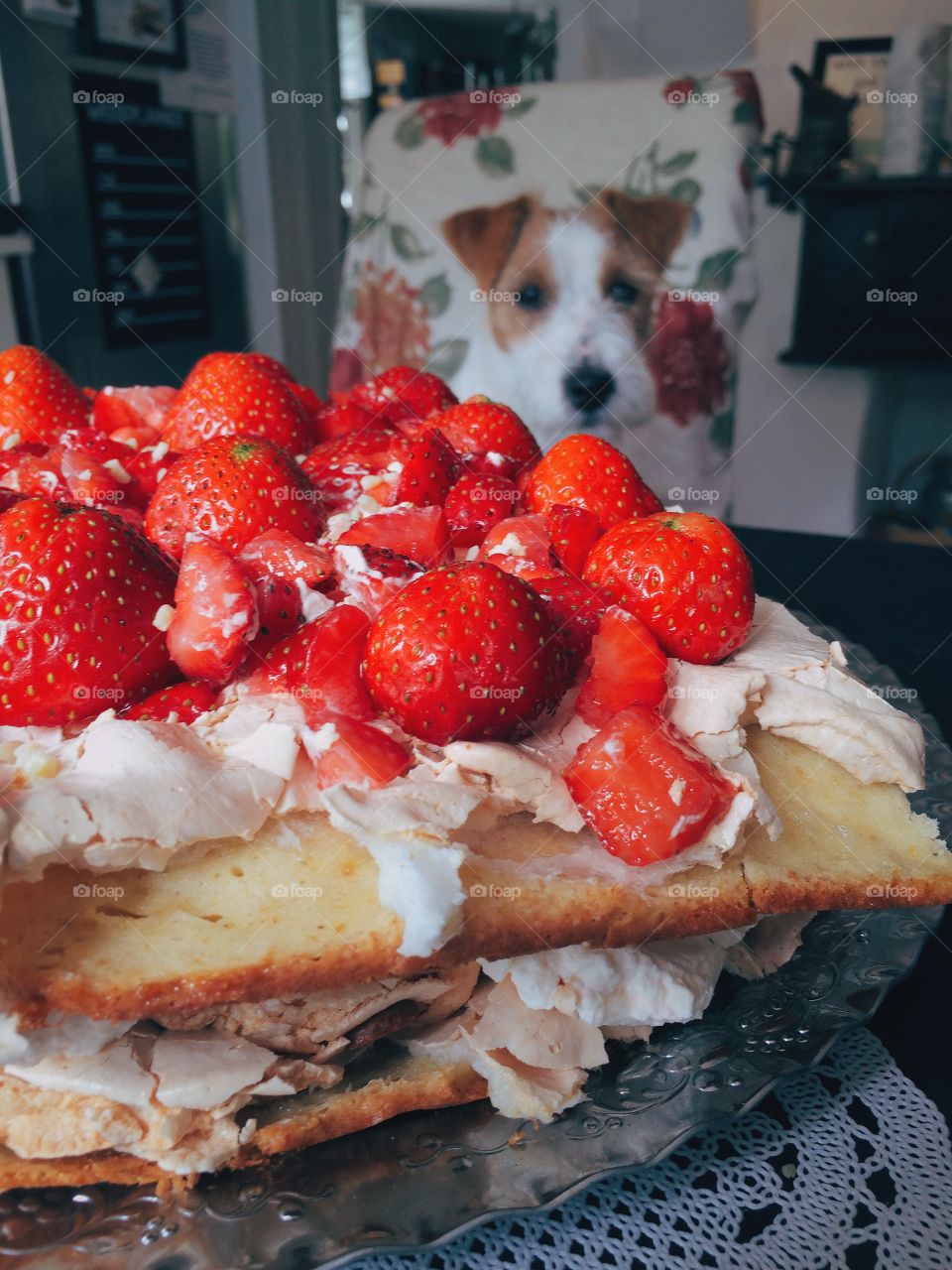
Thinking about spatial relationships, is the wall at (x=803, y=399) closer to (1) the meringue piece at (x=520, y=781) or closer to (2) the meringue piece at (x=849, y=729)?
(2) the meringue piece at (x=849, y=729)

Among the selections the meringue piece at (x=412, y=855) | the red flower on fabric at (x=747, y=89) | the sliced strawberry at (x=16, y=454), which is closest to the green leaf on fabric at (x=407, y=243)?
the red flower on fabric at (x=747, y=89)

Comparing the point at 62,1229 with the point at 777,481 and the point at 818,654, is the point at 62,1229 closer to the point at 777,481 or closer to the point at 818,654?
the point at 818,654

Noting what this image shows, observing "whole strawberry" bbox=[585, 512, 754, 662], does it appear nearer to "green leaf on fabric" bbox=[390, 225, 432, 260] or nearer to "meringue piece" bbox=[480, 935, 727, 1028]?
"meringue piece" bbox=[480, 935, 727, 1028]

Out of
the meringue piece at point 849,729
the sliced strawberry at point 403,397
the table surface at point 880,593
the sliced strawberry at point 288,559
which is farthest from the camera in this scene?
the sliced strawberry at point 403,397

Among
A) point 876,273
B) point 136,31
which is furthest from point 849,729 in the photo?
point 876,273

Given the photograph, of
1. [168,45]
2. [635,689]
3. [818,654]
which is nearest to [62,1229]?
[635,689]
